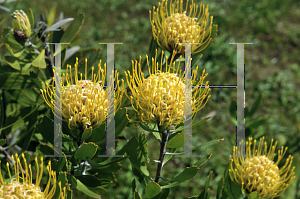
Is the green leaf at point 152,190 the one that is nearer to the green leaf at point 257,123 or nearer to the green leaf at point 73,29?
the green leaf at point 73,29

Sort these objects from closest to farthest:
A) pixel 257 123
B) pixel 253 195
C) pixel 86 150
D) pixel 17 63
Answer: pixel 86 150
pixel 253 195
pixel 17 63
pixel 257 123

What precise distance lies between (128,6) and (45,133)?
2.92 metres

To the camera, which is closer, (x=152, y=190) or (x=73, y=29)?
(x=152, y=190)

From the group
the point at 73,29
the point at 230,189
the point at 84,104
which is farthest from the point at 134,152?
the point at 73,29

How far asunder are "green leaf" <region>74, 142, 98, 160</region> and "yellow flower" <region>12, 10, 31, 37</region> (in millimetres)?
466

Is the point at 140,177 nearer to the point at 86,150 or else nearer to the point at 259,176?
the point at 86,150

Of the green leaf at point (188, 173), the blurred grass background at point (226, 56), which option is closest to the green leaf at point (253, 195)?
the green leaf at point (188, 173)

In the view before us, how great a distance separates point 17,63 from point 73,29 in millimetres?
231

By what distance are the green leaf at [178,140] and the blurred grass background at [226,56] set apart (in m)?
1.53

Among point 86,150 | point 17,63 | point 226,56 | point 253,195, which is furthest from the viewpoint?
point 226,56

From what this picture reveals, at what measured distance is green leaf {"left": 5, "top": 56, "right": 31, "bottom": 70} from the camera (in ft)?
3.15

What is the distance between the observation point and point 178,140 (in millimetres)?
784

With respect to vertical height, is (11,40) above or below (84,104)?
above

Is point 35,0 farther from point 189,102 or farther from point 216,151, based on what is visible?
point 189,102
